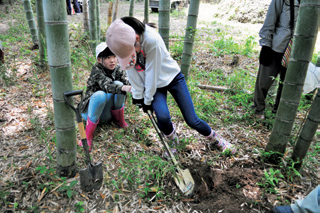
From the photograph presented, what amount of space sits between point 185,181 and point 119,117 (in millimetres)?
1220

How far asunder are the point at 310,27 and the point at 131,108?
94.0 inches

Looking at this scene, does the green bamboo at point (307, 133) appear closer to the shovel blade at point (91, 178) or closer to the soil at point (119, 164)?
the soil at point (119, 164)

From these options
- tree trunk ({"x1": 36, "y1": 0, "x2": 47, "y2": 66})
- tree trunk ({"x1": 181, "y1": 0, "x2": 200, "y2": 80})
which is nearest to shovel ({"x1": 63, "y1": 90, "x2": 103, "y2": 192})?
tree trunk ({"x1": 181, "y1": 0, "x2": 200, "y2": 80})

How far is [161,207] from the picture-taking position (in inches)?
72.9

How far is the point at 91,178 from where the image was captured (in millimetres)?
1805

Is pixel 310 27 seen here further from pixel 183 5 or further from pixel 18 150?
pixel 183 5

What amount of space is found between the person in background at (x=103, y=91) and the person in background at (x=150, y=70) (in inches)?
10.8

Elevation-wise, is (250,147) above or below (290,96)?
below

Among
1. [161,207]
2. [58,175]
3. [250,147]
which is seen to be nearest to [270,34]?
[250,147]

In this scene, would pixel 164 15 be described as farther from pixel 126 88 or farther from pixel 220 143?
pixel 220 143

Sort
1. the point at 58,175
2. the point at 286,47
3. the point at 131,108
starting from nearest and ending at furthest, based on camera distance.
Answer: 1. the point at 58,175
2. the point at 286,47
3. the point at 131,108

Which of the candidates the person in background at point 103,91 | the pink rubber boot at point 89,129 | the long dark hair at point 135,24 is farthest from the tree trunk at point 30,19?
the long dark hair at point 135,24

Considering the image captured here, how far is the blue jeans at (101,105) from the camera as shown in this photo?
2.41 m

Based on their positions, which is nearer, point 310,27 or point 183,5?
point 310,27
